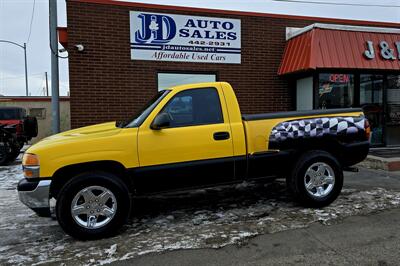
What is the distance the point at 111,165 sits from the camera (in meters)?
4.63

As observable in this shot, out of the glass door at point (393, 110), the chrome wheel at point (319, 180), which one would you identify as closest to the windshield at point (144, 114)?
the chrome wheel at point (319, 180)

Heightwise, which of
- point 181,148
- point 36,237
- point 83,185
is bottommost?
point 36,237

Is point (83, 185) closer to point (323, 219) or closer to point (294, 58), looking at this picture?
point (323, 219)

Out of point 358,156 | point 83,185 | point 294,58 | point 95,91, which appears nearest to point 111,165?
point 83,185

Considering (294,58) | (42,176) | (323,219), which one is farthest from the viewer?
(294,58)

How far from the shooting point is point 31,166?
4.32 metres

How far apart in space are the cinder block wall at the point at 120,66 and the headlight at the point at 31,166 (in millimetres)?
4986

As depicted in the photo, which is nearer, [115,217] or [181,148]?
[115,217]

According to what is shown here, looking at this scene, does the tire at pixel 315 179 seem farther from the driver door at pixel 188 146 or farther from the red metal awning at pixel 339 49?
the red metal awning at pixel 339 49

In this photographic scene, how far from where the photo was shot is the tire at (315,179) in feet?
17.4

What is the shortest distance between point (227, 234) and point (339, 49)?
6.88 m

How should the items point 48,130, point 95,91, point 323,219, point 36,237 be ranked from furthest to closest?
point 48,130, point 95,91, point 323,219, point 36,237

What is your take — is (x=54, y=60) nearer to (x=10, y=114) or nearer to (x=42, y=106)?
(x=10, y=114)

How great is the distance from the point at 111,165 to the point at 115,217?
0.65 m
